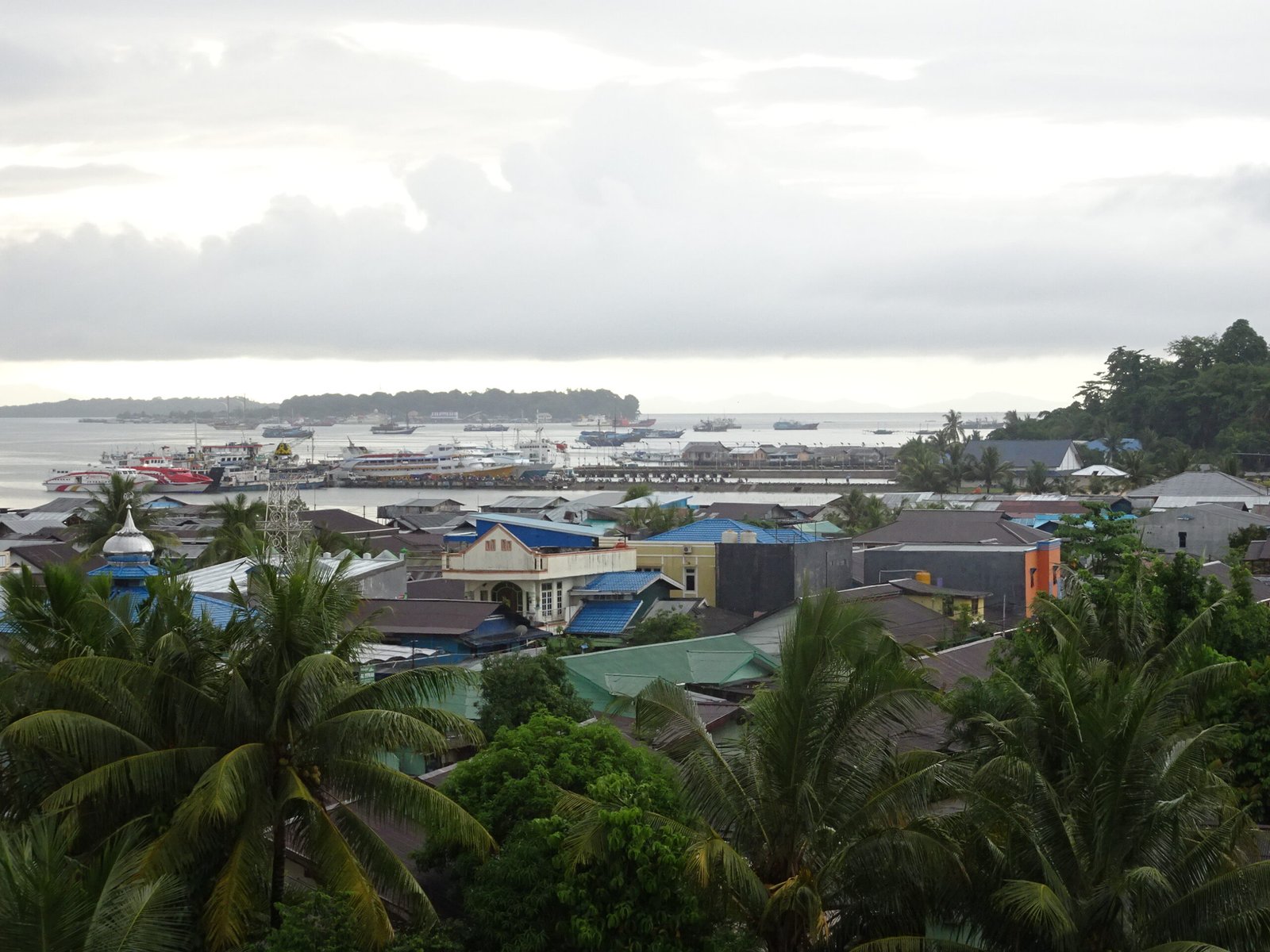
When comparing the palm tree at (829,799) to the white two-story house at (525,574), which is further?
the white two-story house at (525,574)

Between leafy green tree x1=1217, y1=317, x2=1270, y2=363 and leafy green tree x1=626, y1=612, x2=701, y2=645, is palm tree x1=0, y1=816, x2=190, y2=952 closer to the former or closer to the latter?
leafy green tree x1=626, y1=612, x2=701, y2=645

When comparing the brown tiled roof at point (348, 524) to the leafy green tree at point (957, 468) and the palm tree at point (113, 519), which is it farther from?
the leafy green tree at point (957, 468)

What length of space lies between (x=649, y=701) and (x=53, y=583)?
572cm

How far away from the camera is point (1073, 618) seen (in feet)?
57.4

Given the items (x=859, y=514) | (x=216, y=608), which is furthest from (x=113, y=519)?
(x=859, y=514)

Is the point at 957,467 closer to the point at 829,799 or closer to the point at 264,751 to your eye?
the point at 829,799

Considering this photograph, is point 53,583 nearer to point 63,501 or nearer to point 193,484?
point 63,501

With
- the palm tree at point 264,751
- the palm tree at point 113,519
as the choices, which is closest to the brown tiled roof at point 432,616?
the palm tree at point 264,751

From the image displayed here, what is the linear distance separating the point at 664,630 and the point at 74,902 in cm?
2217

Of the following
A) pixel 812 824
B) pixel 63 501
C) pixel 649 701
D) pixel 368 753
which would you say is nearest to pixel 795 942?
pixel 812 824

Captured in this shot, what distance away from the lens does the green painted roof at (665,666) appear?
76.3 ft

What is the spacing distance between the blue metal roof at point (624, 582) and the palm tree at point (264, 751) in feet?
79.4

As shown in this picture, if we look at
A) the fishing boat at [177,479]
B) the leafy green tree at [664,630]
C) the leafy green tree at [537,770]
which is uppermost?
the leafy green tree at [537,770]

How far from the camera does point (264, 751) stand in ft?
36.8
